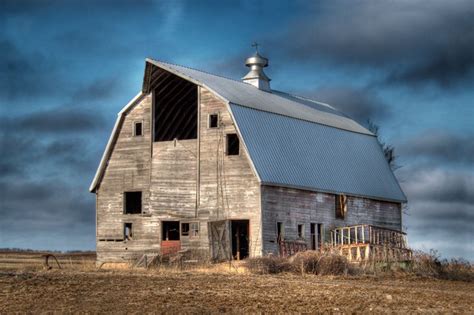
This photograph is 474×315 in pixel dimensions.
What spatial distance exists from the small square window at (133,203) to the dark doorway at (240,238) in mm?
4955

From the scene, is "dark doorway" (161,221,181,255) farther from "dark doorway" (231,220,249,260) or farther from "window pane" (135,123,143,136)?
"window pane" (135,123,143,136)

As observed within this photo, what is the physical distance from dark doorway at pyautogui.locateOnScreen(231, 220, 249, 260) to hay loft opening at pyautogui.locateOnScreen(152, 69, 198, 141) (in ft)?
15.0

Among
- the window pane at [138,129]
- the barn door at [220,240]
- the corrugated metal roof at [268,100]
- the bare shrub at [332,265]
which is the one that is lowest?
the bare shrub at [332,265]

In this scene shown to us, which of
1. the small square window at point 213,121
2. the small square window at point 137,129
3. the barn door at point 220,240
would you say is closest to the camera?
the barn door at point 220,240

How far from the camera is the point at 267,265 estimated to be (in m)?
31.6

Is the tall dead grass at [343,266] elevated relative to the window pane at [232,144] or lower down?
lower down

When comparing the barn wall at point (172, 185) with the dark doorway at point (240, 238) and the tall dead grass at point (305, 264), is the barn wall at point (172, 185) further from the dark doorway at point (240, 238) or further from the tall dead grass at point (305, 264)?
the tall dead grass at point (305, 264)

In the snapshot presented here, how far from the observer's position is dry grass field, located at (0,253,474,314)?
63.2 ft

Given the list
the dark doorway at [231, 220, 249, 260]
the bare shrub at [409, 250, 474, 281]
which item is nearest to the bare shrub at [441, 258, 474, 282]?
the bare shrub at [409, 250, 474, 281]

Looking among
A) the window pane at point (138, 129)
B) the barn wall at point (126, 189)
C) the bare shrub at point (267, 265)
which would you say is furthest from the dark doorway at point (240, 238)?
the window pane at point (138, 129)

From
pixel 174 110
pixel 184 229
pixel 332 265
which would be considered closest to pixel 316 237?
pixel 184 229

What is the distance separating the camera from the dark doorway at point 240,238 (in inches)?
1501

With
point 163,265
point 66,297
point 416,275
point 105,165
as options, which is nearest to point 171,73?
point 105,165

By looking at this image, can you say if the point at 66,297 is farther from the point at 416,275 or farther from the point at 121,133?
the point at 121,133
